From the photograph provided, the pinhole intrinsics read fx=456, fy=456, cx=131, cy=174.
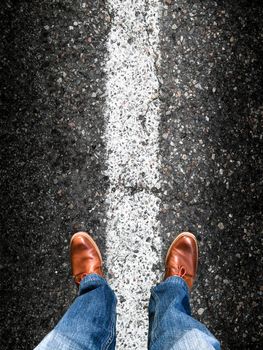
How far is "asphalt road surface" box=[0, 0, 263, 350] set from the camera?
2.05m

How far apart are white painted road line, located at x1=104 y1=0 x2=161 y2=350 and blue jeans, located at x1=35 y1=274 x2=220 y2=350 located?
11cm

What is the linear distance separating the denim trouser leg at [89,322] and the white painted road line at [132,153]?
0.13 meters

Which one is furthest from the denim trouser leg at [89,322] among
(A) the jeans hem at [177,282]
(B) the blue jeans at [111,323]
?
(A) the jeans hem at [177,282]

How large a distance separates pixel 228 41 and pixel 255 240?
36.4 inches

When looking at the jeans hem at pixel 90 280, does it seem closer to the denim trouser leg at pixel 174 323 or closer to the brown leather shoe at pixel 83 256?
the brown leather shoe at pixel 83 256

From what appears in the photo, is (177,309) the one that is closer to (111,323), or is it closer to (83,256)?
(111,323)

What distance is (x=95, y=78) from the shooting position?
2068 millimetres

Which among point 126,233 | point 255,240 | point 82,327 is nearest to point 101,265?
point 126,233

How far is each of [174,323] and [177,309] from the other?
9 cm

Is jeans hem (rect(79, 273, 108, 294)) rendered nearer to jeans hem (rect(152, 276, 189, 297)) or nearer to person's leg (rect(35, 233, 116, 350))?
person's leg (rect(35, 233, 116, 350))

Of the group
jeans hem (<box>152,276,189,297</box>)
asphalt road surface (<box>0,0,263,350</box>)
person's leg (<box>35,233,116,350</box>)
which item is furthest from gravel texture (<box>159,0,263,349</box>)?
person's leg (<box>35,233,116,350</box>)

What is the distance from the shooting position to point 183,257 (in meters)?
2.03

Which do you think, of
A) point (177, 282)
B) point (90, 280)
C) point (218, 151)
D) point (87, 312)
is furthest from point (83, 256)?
point (218, 151)

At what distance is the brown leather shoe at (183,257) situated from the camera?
6.64 feet
